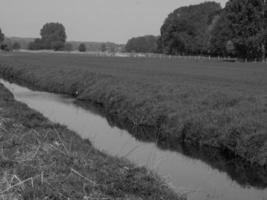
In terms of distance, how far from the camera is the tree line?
69625mm

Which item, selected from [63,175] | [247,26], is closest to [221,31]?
[247,26]

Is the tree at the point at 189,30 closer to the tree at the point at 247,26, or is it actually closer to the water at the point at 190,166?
the tree at the point at 247,26

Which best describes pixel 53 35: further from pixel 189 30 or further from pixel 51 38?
pixel 189 30

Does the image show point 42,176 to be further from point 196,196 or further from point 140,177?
point 196,196

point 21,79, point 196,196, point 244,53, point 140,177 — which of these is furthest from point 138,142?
point 244,53

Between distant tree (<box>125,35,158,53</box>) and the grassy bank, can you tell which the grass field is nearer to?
the grassy bank

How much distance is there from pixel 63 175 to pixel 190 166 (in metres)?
6.17


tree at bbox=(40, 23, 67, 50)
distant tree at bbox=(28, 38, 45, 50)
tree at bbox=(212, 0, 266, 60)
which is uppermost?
tree at bbox=(212, 0, 266, 60)

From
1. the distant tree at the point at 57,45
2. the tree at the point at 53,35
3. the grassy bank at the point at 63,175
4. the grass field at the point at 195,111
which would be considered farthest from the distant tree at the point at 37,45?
the grassy bank at the point at 63,175

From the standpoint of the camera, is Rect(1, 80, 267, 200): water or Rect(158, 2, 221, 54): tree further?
Rect(158, 2, 221, 54): tree

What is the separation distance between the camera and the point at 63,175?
7.97m

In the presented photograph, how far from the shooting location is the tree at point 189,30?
95.4m

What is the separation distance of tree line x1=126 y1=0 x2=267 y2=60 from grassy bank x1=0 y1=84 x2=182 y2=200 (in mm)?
60554

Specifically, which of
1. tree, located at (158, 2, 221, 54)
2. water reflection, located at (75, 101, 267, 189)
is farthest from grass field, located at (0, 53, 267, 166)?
tree, located at (158, 2, 221, 54)
